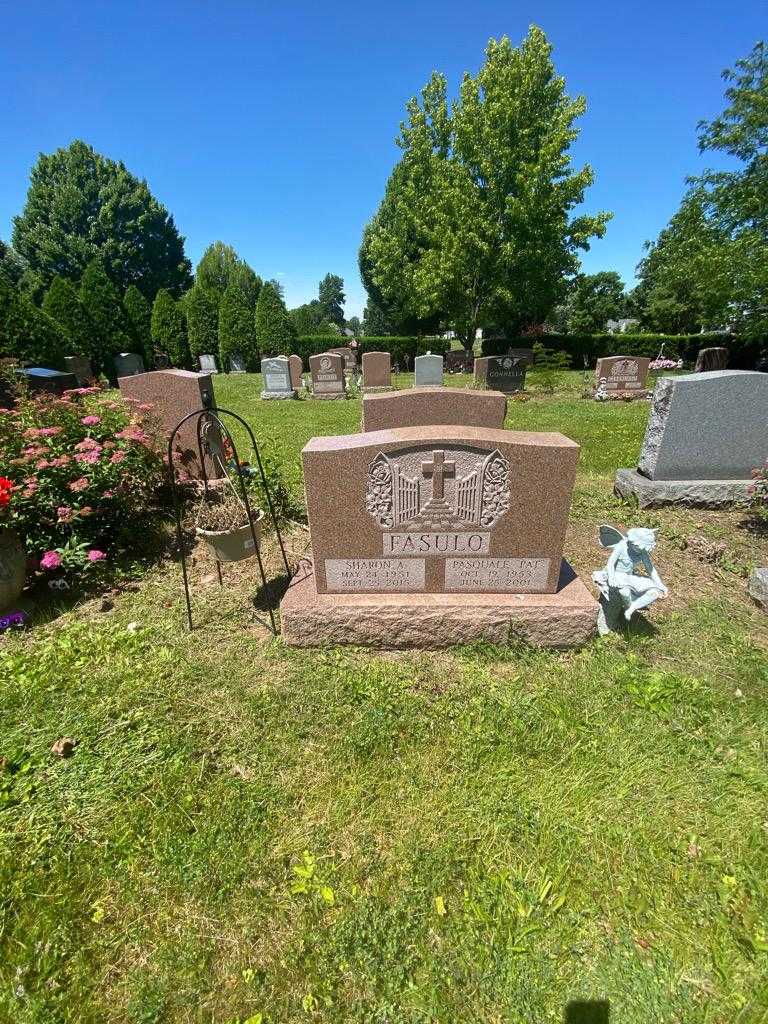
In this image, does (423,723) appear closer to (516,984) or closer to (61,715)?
(516,984)

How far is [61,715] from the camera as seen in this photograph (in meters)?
2.79

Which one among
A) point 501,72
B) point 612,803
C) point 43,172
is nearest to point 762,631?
point 612,803

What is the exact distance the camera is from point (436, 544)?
329cm

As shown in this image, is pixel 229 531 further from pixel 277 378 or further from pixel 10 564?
pixel 277 378

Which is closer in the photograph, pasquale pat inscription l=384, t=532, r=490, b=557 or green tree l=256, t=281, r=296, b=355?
pasquale pat inscription l=384, t=532, r=490, b=557

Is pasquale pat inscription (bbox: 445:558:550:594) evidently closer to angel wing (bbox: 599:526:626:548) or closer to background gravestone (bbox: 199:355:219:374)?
angel wing (bbox: 599:526:626:548)

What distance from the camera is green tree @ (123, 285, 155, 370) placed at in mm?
21359

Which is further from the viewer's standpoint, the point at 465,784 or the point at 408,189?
the point at 408,189

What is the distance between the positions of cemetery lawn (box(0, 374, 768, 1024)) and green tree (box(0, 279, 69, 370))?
→ 14.4 metres

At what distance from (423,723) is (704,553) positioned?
12.0 feet

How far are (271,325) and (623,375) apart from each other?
17.1 meters

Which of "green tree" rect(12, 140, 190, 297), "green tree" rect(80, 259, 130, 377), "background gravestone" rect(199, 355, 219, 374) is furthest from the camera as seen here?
"green tree" rect(12, 140, 190, 297)

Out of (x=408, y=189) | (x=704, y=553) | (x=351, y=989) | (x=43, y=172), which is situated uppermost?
(x=43, y=172)

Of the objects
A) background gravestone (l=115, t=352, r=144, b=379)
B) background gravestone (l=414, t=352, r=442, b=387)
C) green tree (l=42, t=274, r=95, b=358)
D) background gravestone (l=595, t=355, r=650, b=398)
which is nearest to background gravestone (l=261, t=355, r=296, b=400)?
background gravestone (l=414, t=352, r=442, b=387)
